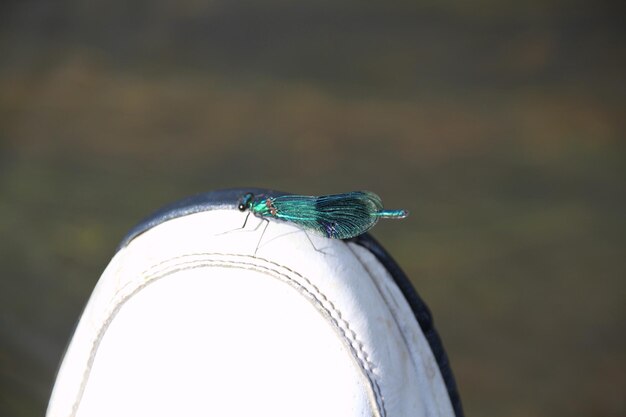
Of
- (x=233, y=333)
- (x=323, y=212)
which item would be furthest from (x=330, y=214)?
(x=233, y=333)

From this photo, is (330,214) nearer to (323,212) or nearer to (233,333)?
(323,212)

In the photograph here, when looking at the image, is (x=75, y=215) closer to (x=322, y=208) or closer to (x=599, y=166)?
(x=599, y=166)

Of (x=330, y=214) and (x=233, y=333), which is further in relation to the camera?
(x=330, y=214)

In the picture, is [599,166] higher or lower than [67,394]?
higher

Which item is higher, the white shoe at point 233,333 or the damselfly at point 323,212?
the damselfly at point 323,212

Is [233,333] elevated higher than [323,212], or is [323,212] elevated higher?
[323,212]

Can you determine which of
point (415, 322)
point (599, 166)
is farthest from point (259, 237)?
point (599, 166)
